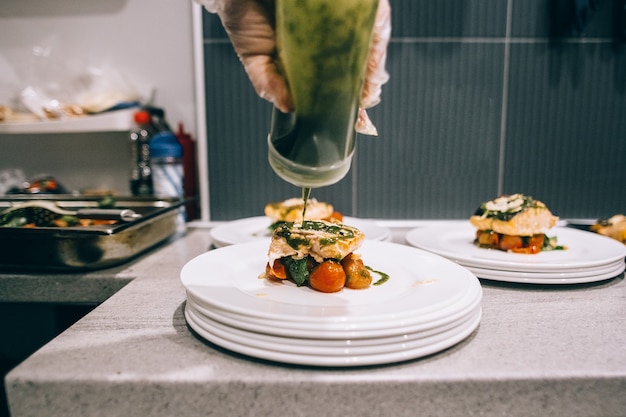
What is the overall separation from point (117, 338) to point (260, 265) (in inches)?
13.1

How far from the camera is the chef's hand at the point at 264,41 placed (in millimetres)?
521

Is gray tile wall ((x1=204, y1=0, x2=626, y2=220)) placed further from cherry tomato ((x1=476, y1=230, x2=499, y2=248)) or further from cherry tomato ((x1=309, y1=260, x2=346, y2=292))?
cherry tomato ((x1=309, y1=260, x2=346, y2=292))

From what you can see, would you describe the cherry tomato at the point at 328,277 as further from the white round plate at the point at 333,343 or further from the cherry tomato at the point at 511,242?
the cherry tomato at the point at 511,242

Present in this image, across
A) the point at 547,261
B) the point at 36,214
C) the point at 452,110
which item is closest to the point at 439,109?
the point at 452,110

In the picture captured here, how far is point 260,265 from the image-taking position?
971 mm

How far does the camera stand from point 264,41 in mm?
533

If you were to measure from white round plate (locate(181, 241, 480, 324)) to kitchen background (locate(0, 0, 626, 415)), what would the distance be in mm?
750

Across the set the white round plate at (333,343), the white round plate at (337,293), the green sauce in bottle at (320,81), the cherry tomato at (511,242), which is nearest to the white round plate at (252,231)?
the white round plate at (337,293)

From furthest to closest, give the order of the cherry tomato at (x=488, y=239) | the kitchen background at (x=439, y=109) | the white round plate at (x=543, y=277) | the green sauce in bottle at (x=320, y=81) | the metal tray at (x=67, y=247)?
the kitchen background at (x=439, y=109) < the cherry tomato at (x=488, y=239) < the metal tray at (x=67, y=247) < the white round plate at (x=543, y=277) < the green sauce in bottle at (x=320, y=81)

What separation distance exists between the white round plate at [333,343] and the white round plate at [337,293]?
3 cm

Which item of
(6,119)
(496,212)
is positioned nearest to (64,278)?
(6,119)

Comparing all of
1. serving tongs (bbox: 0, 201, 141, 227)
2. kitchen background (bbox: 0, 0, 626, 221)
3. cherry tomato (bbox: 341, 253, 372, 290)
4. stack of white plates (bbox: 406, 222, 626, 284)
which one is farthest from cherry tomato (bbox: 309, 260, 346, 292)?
kitchen background (bbox: 0, 0, 626, 221)

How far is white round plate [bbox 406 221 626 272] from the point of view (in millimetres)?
965

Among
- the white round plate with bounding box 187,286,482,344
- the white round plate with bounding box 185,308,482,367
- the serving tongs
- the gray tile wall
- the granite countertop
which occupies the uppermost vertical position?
the gray tile wall
